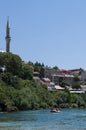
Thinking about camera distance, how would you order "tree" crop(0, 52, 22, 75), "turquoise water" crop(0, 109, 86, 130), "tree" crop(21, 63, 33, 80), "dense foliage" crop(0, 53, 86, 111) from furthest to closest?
1. "tree" crop(21, 63, 33, 80)
2. "tree" crop(0, 52, 22, 75)
3. "dense foliage" crop(0, 53, 86, 111)
4. "turquoise water" crop(0, 109, 86, 130)

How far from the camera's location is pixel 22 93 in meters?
133

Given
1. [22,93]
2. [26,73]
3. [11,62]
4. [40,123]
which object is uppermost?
[11,62]

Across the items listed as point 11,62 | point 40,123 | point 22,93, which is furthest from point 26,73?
point 40,123

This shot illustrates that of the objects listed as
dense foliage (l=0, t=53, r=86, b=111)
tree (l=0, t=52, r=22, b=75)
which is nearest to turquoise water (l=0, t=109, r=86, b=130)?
dense foliage (l=0, t=53, r=86, b=111)

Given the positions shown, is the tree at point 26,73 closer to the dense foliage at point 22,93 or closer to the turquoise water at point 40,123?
the dense foliage at point 22,93

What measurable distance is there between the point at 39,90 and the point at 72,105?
22501 mm

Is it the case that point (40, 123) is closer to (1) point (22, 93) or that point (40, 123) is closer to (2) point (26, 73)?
(1) point (22, 93)

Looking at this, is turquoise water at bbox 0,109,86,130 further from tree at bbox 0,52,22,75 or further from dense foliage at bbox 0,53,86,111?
tree at bbox 0,52,22,75

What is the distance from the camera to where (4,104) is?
4712 inches

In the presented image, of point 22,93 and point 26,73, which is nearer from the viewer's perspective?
point 22,93

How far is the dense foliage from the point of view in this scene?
126 metres

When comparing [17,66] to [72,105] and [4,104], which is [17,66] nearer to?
[72,105]

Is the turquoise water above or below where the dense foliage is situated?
below

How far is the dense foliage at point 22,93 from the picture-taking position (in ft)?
415
